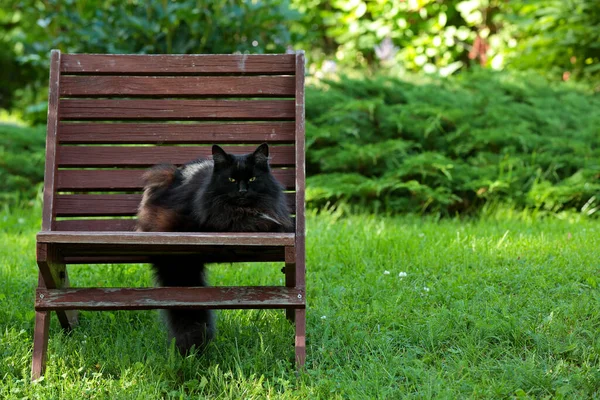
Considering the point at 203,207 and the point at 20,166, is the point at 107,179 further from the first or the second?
the point at 20,166

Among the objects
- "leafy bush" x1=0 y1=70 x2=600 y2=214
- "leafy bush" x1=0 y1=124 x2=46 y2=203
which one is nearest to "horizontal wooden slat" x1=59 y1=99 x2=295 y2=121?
"leafy bush" x1=0 y1=70 x2=600 y2=214

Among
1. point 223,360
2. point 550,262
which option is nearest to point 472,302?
point 550,262

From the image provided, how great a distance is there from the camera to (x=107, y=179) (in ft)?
11.6

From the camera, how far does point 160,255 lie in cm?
317

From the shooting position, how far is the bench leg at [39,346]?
296 centimetres

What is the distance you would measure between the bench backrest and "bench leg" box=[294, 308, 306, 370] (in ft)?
2.21

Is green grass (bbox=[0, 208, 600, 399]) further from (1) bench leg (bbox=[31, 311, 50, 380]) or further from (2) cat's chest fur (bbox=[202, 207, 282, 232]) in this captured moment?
(2) cat's chest fur (bbox=[202, 207, 282, 232])

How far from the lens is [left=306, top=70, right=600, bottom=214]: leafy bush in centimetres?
571

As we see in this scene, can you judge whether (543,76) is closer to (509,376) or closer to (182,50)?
(182,50)

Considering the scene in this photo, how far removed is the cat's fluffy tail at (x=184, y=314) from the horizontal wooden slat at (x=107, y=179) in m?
0.49

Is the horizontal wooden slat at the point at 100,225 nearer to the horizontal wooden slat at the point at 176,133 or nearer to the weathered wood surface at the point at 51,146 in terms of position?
the weathered wood surface at the point at 51,146

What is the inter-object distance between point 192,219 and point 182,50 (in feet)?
12.4

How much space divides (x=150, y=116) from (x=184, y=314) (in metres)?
1.00

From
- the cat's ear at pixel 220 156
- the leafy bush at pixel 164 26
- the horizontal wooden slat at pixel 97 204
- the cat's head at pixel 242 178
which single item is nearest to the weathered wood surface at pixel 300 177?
the cat's head at pixel 242 178
